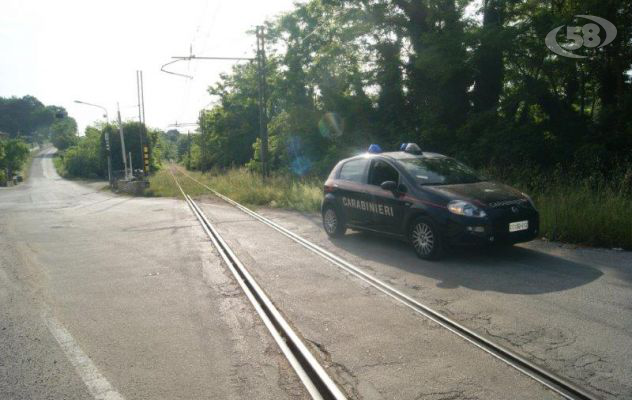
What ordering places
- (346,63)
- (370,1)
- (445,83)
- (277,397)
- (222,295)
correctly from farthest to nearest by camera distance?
(346,63)
(370,1)
(445,83)
(222,295)
(277,397)

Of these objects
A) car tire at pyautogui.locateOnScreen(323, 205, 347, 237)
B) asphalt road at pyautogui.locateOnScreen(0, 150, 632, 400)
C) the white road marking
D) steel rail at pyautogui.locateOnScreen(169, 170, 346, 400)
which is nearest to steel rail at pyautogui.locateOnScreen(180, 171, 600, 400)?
asphalt road at pyautogui.locateOnScreen(0, 150, 632, 400)

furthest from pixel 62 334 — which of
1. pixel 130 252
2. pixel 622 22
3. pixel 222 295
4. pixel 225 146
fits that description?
pixel 225 146

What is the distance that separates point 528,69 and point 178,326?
50.8ft

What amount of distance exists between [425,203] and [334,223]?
8.51 feet

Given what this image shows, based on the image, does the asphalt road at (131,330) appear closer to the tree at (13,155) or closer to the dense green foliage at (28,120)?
the tree at (13,155)

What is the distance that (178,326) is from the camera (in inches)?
187

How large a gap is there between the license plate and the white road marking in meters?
5.46

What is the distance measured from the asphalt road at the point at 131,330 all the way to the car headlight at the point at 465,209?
3235 millimetres

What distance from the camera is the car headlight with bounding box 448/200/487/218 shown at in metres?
6.68

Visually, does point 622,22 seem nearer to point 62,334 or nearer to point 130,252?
point 130,252

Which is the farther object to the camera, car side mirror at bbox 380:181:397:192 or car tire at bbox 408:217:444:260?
car side mirror at bbox 380:181:397:192

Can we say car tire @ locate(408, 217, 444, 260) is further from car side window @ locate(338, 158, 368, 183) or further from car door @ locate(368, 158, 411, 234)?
car side window @ locate(338, 158, 368, 183)

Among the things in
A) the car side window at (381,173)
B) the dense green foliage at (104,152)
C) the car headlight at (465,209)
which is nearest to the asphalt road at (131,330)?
the car side window at (381,173)

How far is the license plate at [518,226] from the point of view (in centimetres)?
675
